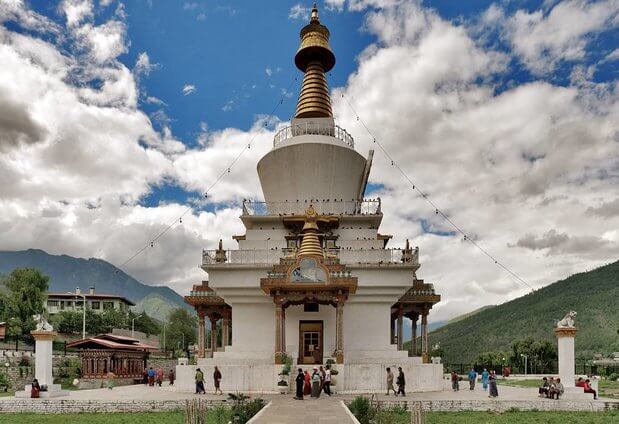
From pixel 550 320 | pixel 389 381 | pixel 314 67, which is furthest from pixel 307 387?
pixel 550 320

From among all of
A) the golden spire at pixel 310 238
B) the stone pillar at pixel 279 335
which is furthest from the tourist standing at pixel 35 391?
the golden spire at pixel 310 238

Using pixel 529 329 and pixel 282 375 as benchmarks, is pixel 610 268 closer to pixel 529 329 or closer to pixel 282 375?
pixel 529 329

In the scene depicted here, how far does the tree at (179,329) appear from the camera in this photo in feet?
297

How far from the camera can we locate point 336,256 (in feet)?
102

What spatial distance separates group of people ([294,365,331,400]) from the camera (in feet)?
72.3

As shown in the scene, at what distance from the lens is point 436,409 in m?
20.9

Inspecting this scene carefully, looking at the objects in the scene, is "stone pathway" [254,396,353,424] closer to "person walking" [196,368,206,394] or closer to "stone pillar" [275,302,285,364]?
"stone pillar" [275,302,285,364]

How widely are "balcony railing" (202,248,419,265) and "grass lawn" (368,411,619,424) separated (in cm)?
1129

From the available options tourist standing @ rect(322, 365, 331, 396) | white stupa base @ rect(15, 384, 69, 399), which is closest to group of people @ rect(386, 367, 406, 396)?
tourist standing @ rect(322, 365, 331, 396)

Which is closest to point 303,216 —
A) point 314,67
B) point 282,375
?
point 282,375

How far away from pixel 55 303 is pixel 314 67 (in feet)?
267

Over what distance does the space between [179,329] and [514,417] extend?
79.1 metres

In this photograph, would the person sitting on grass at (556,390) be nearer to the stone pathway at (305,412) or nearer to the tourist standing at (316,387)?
the stone pathway at (305,412)

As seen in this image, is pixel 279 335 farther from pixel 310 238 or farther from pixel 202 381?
pixel 310 238
